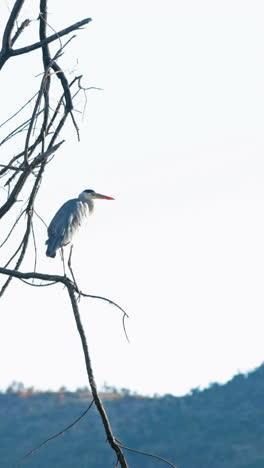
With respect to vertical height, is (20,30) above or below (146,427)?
below

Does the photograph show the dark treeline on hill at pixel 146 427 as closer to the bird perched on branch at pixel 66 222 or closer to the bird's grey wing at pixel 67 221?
the bird perched on branch at pixel 66 222

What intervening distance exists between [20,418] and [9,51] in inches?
1474

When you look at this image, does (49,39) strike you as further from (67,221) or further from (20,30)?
(67,221)

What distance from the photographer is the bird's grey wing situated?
33.3 ft

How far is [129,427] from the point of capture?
41.1 meters

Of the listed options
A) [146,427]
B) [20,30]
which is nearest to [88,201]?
[20,30]

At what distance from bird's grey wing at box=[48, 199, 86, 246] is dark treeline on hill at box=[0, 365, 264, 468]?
28.2 m

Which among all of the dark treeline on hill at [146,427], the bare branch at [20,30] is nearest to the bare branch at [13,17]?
the bare branch at [20,30]

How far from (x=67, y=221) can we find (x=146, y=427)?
32232 millimetres

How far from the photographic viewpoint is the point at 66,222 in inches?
420

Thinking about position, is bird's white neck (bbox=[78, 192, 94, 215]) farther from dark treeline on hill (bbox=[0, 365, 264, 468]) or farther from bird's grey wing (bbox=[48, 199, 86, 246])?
dark treeline on hill (bbox=[0, 365, 264, 468])

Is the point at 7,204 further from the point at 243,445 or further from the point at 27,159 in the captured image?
the point at 243,445

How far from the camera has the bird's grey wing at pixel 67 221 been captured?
10148 mm

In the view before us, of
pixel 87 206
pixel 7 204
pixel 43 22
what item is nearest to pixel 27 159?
pixel 7 204
